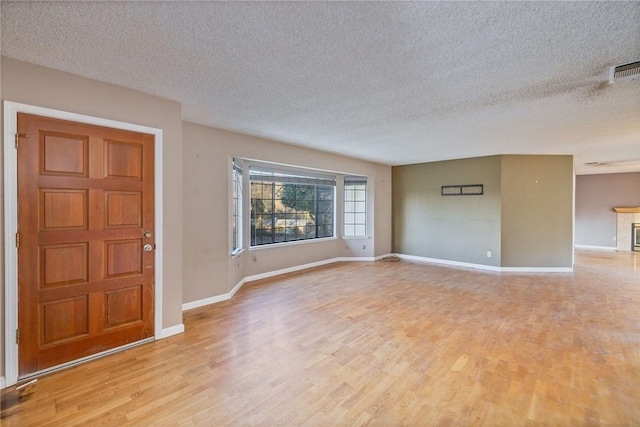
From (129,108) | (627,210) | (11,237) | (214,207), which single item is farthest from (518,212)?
(11,237)

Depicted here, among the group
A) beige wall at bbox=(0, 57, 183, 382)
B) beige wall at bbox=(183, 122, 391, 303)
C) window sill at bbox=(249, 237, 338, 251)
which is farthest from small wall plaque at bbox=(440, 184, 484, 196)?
beige wall at bbox=(0, 57, 183, 382)

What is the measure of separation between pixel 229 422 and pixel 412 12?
8.79 feet

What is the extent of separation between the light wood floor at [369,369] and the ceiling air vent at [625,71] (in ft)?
7.83

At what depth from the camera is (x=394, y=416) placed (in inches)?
72.7

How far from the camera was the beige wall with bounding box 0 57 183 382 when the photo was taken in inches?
87.6

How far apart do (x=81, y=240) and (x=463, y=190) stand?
22.0ft

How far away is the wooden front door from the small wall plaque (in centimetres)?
608

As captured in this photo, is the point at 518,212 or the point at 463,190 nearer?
the point at 518,212

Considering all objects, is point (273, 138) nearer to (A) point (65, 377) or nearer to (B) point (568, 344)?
(A) point (65, 377)

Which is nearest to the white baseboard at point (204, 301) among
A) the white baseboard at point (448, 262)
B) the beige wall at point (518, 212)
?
the white baseboard at point (448, 262)

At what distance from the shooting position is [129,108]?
8.95ft

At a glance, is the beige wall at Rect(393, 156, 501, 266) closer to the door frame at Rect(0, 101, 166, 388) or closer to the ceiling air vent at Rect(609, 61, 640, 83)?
the ceiling air vent at Rect(609, 61, 640, 83)

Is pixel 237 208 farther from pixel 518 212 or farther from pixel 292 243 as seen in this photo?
pixel 518 212

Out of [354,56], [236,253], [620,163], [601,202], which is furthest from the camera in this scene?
[601,202]
